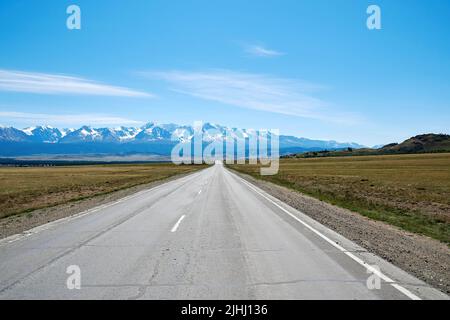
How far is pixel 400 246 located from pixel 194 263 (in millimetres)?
5973

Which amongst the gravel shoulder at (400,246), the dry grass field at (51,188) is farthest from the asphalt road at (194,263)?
the dry grass field at (51,188)

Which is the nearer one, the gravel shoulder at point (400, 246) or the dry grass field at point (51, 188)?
the gravel shoulder at point (400, 246)

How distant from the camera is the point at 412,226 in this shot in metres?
15.5

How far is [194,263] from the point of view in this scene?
28.3ft

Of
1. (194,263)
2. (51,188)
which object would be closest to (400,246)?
(194,263)

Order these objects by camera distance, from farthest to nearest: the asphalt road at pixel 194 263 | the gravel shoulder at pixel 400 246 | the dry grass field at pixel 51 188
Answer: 1. the dry grass field at pixel 51 188
2. the gravel shoulder at pixel 400 246
3. the asphalt road at pixel 194 263

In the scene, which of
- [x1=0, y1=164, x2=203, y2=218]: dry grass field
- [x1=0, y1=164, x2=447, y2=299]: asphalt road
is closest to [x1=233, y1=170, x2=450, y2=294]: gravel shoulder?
[x1=0, y1=164, x2=447, y2=299]: asphalt road

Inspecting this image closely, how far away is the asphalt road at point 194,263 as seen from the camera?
22.0 feet

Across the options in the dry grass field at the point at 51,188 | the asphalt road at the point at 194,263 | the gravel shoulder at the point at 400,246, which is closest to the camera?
the asphalt road at the point at 194,263

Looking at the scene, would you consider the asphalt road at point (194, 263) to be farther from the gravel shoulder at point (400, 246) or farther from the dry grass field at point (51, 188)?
the dry grass field at point (51, 188)

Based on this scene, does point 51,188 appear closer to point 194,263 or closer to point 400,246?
point 194,263

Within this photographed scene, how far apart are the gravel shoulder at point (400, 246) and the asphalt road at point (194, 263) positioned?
1.49 feet
